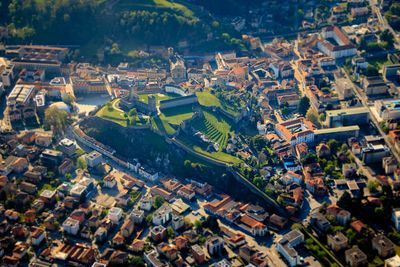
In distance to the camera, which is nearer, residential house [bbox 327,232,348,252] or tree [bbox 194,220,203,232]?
residential house [bbox 327,232,348,252]

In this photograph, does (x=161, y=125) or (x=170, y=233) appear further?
(x=161, y=125)

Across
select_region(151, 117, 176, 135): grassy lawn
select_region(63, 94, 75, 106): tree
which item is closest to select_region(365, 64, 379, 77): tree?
select_region(151, 117, 176, 135): grassy lawn

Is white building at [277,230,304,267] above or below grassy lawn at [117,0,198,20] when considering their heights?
below

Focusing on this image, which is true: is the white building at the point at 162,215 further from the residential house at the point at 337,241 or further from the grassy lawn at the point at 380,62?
the grassy lawn at the point at 380,62

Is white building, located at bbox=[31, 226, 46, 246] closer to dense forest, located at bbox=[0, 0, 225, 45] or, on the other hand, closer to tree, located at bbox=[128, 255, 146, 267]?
tree, located at bbox=[128, 255, 146, 267]

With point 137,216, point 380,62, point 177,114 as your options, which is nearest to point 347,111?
point 380,62

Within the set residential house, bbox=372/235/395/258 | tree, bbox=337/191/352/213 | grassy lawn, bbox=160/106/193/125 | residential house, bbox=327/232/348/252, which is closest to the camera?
residential house, bbox=372/235/395/258

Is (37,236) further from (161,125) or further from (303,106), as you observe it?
(303,106)

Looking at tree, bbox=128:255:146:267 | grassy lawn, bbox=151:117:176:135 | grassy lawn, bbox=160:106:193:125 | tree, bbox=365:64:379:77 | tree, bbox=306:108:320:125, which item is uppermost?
tree, bbox=365:64:379:77
